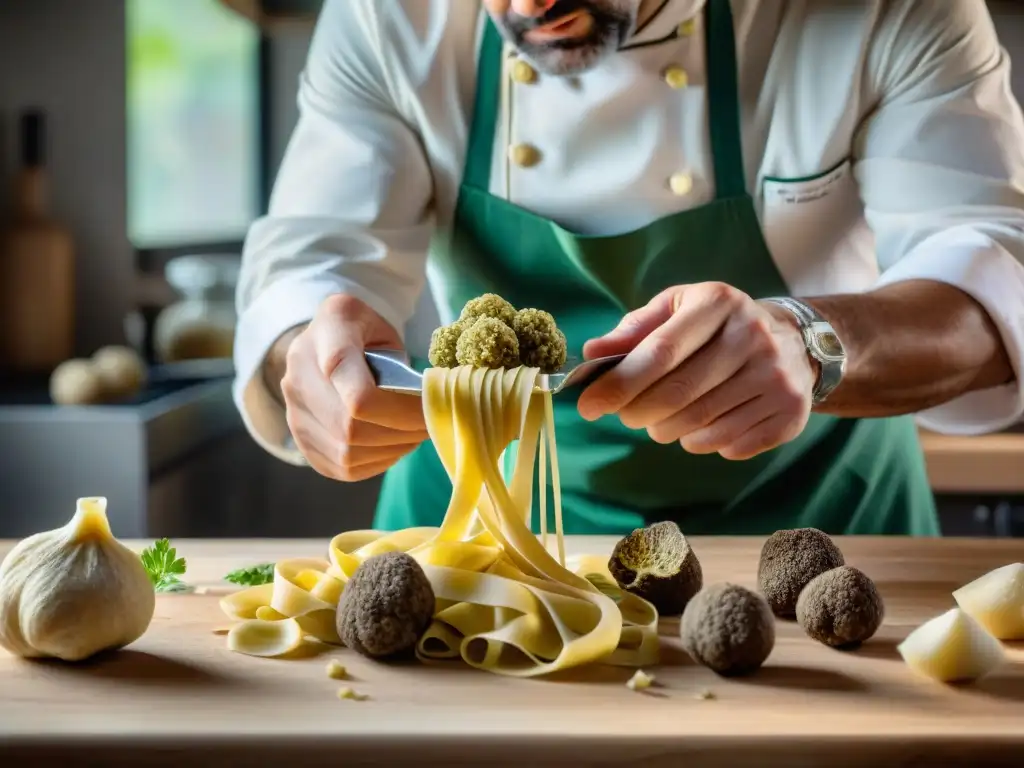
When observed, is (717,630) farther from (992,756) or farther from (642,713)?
(992,756)

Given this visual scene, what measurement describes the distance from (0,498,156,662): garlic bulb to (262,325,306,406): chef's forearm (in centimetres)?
51

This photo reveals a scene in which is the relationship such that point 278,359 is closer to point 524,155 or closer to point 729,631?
point 524,155

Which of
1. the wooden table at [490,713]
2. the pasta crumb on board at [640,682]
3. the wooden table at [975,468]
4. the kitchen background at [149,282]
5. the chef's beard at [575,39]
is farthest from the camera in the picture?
the wooden table at [975,468]

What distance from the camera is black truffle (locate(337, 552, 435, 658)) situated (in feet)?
3.29

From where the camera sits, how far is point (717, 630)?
3.20 ft

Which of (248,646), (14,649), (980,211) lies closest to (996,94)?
(980,211)

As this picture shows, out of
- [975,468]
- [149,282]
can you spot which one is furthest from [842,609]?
[149,282]

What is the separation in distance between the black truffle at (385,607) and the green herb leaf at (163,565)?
0.28m

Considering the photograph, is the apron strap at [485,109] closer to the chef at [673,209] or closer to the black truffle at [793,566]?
the chef at [673,209]

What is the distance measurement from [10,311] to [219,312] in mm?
547

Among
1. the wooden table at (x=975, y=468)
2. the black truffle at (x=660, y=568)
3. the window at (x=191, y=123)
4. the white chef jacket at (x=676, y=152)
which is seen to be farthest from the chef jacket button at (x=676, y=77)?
the window at (x=191, y=123)

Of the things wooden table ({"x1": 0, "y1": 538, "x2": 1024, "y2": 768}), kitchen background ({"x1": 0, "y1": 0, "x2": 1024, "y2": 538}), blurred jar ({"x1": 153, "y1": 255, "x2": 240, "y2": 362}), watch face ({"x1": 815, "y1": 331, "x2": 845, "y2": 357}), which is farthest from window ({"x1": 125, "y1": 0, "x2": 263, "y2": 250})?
wooden table ({"x1": 0, "y1": 538, "x2": 1024, "y2": 768})

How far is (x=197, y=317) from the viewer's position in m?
2.95

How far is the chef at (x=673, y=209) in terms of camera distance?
1439mm
